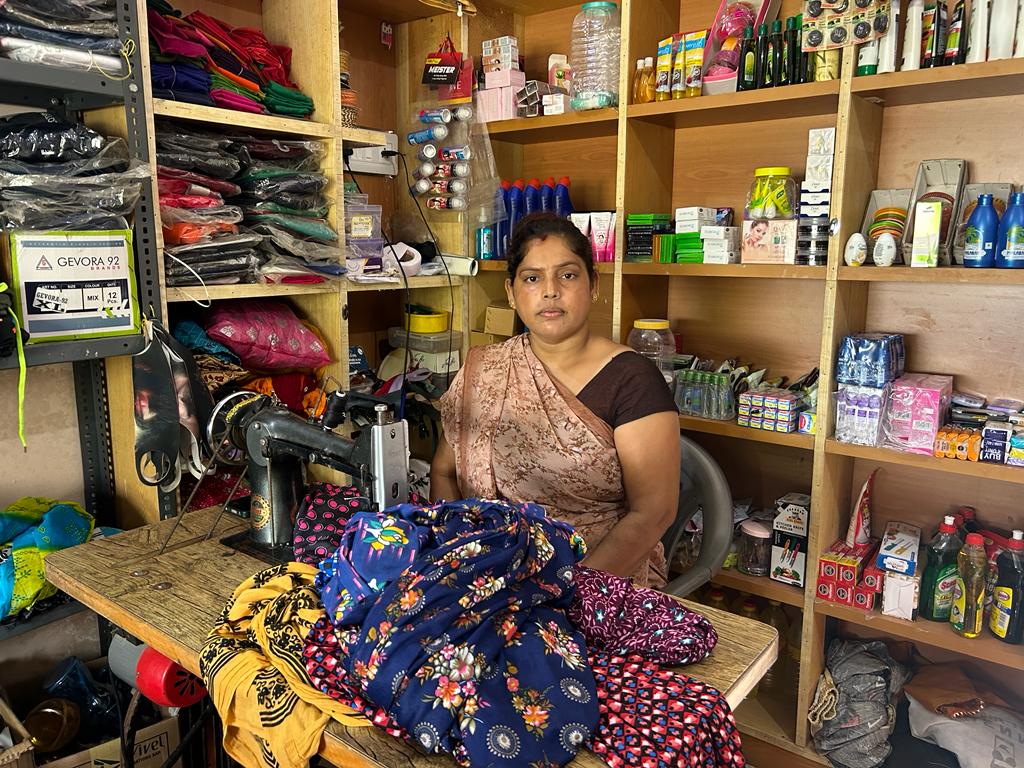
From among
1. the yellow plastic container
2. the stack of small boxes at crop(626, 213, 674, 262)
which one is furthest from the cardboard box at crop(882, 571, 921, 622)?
the yellow plastic container

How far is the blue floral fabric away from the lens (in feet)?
2.73

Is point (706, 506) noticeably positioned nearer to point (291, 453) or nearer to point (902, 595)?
point (902, 595)

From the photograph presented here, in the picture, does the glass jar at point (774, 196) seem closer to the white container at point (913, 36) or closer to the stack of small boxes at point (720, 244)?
the stack of small boxes at point (720, 244)

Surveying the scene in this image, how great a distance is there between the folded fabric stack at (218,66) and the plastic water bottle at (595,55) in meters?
0.98

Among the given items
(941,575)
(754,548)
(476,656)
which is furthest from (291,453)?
(941,575)

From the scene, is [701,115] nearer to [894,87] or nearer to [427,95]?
[894,87]

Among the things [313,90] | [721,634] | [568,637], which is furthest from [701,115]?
[568,637]

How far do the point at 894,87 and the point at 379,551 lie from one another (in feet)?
6.15

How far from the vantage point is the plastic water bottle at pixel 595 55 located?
103 inches

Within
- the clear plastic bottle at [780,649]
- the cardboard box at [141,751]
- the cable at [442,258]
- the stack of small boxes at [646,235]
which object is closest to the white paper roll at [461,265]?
the cable at [442,258]

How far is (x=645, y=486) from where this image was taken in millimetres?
1800

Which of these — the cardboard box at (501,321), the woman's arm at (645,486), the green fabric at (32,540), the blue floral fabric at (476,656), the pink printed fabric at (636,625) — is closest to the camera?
the blue floral fabric at (476,656)

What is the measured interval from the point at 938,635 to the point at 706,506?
2.73 ft

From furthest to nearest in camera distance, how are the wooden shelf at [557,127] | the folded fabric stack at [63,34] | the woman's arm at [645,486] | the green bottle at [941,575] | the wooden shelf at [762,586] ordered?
the wooden shelf at [557,127] → the wooden shelf at [762,586] → the green bottle at [941,575] → the woman's arm at [645,486] → the folded fabric stack at [63,34]
